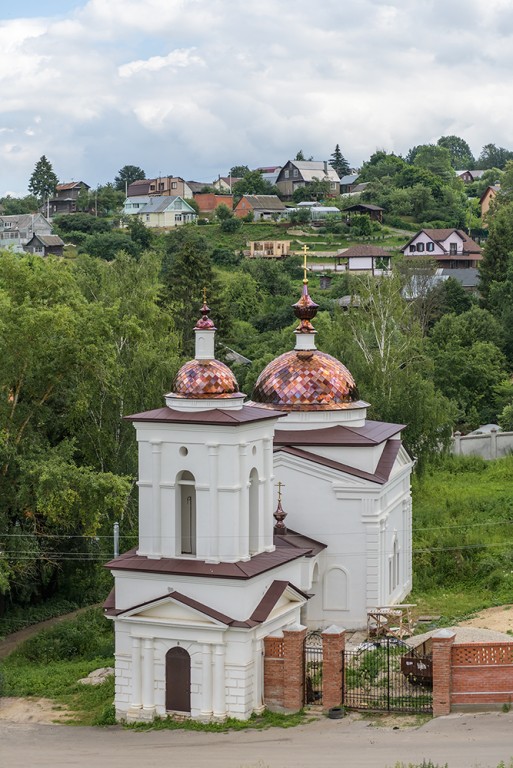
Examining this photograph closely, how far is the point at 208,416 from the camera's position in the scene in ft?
70.0

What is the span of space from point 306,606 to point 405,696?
5.07 m

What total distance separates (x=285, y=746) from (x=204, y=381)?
597cm

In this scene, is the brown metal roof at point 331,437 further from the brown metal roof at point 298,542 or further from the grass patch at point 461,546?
the grass patch at point 461,546

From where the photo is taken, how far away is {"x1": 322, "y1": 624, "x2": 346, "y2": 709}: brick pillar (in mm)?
20547

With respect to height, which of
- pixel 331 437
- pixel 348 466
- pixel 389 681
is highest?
pixel 331 437

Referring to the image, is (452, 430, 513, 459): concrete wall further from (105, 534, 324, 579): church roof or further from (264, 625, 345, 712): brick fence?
Result: (264, 625, 345, 712): brick fence

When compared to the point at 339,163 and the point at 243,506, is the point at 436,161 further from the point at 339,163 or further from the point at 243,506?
the point at 243,506

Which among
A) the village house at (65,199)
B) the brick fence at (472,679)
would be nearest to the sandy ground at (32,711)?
the brick fence at (472,679)

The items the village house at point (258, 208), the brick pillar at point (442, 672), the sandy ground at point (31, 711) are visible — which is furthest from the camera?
the village house at point (258, 208)

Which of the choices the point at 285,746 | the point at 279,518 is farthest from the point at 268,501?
the point at 285,746

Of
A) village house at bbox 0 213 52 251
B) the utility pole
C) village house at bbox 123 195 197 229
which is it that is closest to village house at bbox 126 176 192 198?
village house at bbox 123 195 197 229

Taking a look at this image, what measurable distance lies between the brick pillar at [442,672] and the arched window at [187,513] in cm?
421

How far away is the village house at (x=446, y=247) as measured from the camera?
263ft

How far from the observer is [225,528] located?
69.2 feet
